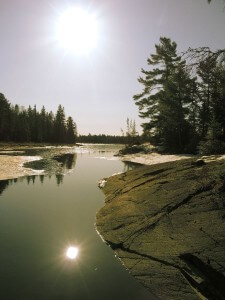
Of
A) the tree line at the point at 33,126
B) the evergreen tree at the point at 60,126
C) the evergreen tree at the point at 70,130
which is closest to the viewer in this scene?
the tree line at the point at 33,126

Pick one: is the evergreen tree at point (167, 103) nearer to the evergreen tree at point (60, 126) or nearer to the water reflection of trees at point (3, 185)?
the water reflection of trees at point (3, 185)

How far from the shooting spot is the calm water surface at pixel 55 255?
5758mm

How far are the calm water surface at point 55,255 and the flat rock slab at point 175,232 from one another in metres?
0.42

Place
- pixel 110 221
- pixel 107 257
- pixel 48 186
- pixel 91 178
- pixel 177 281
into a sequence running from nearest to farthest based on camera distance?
1. pixel 177 281
2. pixel 107 257
3. pixel 110 221
4. pixel 48 186
5. pixel 91 178

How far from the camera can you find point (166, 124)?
34.7 m

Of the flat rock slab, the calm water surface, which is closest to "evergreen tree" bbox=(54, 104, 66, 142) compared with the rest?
the calm water surface

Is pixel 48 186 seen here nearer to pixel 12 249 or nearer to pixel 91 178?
pixel 91 178

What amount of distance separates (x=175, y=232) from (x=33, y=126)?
297 feet

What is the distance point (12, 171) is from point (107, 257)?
1611cm

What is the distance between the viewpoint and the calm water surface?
5758mm

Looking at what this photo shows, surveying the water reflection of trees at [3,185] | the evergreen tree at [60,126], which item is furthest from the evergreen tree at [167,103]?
the evergreen tree at [60,126]

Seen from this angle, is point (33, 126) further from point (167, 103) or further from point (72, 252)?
point (72, 252)

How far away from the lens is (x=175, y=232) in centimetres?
721

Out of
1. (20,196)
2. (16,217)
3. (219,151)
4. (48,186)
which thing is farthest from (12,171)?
(219,151)
